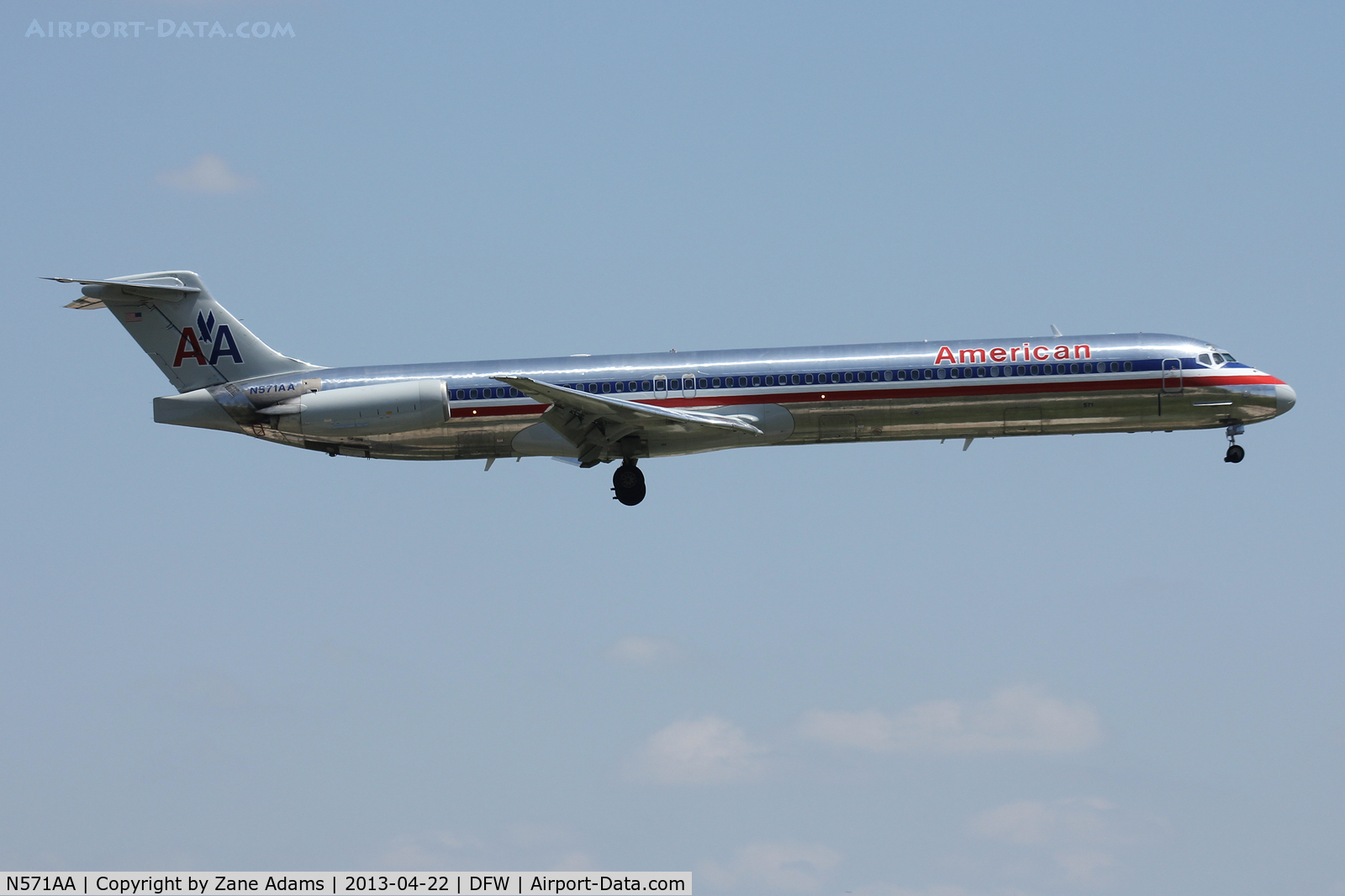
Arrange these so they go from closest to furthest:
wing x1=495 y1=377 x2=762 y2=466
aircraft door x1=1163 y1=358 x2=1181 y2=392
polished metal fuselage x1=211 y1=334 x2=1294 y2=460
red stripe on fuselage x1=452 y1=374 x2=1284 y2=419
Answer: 1. wing x1=495 y1=377 x2=762 y2=466
2. red stripe on fuselage x1=452 y1=374 x2=1284 y2=419
3. polished metal fuselage x1=211 y1=334 x2=1294 y2=460
4. aircraft door x1=1163 y1=358 x2=1181 y2=392

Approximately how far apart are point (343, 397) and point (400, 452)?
6.09 ft

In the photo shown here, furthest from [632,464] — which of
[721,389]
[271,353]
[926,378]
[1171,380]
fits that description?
[1171,380]

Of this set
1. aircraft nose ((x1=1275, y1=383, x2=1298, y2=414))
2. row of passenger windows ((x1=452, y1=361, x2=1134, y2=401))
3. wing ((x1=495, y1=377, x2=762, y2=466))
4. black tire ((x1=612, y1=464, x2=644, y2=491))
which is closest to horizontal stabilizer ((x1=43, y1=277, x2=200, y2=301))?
row of passenger windows ((x1=452, y1=361, x2=1134, y2=401))

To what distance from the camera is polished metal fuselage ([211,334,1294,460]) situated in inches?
1208

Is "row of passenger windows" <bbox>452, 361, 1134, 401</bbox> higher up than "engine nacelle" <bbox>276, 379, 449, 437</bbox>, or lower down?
higher up

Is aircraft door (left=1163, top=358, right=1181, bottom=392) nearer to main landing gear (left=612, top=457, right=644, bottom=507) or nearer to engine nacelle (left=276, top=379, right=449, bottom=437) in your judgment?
main landing gear (left=612, top=457, right=644, bottom=507)

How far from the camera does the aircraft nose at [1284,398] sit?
31.8m

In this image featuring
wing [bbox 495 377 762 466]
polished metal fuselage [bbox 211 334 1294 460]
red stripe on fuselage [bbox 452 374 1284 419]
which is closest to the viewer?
wing [bbox 495 377 762 466]

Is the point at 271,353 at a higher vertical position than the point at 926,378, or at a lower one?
higher

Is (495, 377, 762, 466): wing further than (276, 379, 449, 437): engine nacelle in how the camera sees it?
No

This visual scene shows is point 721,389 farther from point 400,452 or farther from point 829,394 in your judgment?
point 400,452

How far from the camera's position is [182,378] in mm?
33562

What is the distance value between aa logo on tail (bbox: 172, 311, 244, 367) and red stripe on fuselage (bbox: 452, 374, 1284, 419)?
6.28 metres

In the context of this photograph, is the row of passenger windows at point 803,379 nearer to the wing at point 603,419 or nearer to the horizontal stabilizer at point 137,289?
the wing at point 603,419
